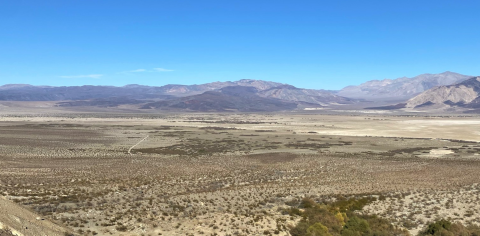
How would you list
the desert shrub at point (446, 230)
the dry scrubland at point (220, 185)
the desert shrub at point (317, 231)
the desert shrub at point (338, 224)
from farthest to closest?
the dry scrubland at point (220, 185) < the desert shrub at point (446, 230) < the desert shrub at point (338, 224) < the desert shrub at point (317, 231)

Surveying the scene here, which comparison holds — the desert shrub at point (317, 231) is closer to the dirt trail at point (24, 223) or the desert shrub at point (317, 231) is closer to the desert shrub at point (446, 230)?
the desert shrub at point (446, 230)

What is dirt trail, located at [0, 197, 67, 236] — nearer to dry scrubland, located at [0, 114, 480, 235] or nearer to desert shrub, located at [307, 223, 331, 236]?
dry scrubland, located at [0, 114, 480, 235]

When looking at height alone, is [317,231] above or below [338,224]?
above

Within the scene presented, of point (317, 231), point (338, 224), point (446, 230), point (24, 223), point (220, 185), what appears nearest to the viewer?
point (24, 223)

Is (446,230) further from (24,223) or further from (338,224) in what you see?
(24,223)

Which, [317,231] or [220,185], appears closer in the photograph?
[317,231]

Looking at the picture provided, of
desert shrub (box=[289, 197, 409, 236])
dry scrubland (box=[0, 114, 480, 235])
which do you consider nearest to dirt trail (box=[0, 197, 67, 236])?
dry scrubland (box=[0, 114, 480, 235])

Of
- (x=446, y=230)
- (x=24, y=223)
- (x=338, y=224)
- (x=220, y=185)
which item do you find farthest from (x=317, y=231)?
(x=220, y=185)

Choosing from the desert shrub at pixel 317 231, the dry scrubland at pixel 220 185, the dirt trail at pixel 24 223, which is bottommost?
the dry scrubland at pixel 220 185

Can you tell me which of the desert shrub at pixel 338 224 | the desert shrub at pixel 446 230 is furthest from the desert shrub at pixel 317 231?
the desert shrub at pixel 446 230
